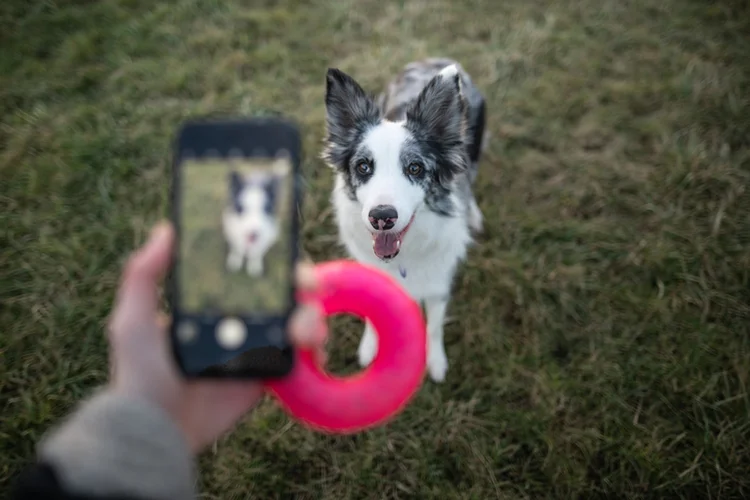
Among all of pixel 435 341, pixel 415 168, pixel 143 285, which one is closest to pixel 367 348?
pixel 435 341

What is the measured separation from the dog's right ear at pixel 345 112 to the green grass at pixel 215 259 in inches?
59.1

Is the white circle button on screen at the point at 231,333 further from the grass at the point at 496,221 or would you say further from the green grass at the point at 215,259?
the grass at the point at 496,221

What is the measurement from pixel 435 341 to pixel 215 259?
2.11 meters

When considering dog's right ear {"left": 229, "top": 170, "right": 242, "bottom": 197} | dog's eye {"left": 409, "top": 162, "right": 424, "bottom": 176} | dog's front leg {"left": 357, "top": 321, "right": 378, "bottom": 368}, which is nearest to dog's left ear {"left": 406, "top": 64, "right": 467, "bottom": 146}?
dog's eye {"left": 409, "top": 162, "right": 424, "bottom": 176}

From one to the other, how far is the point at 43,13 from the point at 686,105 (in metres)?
6.31

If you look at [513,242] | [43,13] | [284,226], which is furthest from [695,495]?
[43,13]

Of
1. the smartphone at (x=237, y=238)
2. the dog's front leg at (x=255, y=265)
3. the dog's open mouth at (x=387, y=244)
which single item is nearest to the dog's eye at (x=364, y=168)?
the dog's open mouth at (x=387, y=244)

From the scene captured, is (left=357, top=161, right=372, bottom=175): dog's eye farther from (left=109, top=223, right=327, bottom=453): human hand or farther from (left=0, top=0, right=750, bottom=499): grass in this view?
(left=109, top=223, right=327, bottom=453): human hand

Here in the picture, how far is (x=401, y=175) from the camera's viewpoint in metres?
2.59

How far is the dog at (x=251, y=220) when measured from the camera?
131cm

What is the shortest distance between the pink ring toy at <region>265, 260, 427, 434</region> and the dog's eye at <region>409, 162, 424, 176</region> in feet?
3.25

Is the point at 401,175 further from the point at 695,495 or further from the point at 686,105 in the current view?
the point at 686,105

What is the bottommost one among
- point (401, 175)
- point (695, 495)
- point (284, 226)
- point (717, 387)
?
point (695, 495)

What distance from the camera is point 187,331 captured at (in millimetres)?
1250
